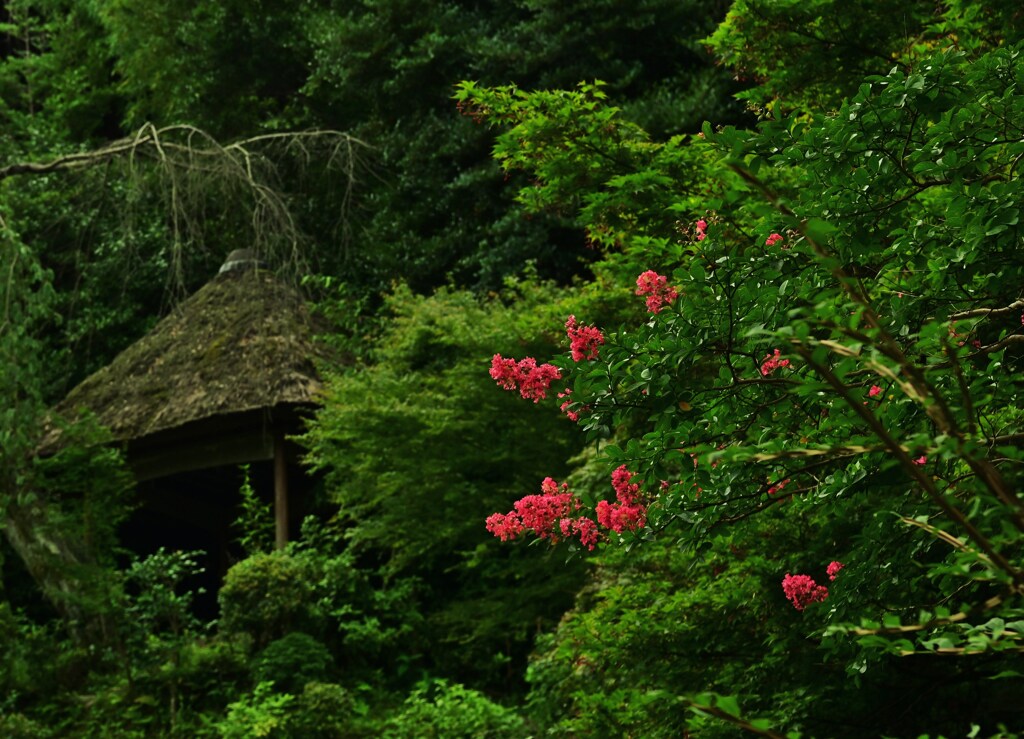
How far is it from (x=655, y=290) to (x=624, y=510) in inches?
34.6

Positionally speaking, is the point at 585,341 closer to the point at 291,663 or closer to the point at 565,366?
the point at 565,366

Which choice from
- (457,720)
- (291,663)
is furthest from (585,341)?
(291,663)

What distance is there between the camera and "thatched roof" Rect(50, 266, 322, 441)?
12008mm

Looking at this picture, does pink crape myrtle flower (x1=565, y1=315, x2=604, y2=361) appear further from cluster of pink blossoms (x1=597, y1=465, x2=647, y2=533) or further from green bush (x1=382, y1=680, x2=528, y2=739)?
green bush (x1=382, y1=680, x2=528, y2=739)

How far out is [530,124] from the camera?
5727 millimetres

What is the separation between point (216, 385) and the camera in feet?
40.3

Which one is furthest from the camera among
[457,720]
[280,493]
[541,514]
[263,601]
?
[280,493]

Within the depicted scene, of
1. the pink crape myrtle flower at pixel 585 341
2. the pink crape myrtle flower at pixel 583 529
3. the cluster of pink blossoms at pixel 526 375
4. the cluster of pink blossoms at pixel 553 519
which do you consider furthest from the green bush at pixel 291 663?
the pink crape myrtle flower at pixel 585 341

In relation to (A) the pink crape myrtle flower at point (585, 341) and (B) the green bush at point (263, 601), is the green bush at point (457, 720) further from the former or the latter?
(A) the pink crape myrtle flower at point (585, 341)


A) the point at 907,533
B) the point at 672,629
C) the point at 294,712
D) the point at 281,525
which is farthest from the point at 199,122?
the point at 907,533

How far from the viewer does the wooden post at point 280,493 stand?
462 inches

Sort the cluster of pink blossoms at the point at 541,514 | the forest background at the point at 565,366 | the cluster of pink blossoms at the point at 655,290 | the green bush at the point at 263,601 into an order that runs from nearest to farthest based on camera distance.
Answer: the forest background at the point at 565,366
the cluster of pink blossoms at the point at 541,514
the cluster of pink blossoms at the point at 655,290
the green bush at the point at 263,601

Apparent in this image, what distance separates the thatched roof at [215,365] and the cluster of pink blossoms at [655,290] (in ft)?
25.1

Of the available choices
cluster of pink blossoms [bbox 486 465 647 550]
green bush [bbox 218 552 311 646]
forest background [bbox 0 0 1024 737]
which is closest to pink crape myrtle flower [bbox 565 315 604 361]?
forest background [bbox 0 0 1024 737]
